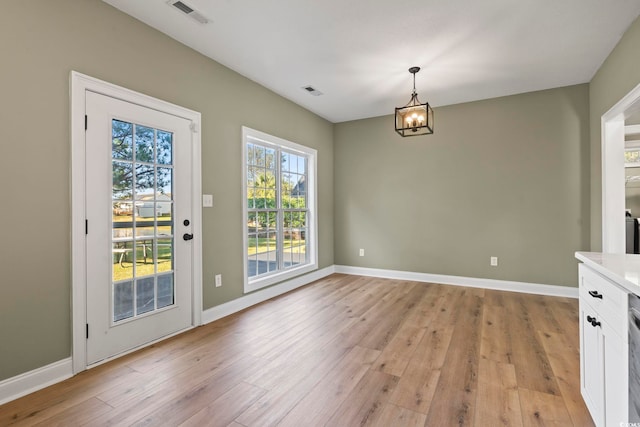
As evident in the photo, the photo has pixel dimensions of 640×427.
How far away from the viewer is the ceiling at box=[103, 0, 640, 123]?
8.13 ft

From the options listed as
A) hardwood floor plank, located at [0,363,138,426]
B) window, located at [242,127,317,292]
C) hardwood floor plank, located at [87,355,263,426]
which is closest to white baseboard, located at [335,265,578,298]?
window, located at [242,127,317,292]

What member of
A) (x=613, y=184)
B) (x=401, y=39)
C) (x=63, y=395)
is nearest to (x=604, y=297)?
(x=401, y=39)

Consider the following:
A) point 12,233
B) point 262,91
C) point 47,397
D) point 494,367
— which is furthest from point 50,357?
point 262,91

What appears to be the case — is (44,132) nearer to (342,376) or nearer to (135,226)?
(135,226)

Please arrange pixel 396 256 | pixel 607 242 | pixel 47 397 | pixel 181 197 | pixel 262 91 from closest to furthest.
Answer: pixel 47 397
pixel 181 197
pixel 607 242
pixel 262 91
pixel 396 256

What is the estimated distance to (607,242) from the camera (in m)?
3.36

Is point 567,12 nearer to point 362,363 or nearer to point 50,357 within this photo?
point 362,363

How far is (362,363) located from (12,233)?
2.55 meters

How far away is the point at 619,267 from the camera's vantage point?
1.41 meters

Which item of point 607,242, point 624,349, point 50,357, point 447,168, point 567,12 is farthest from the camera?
point 447,168

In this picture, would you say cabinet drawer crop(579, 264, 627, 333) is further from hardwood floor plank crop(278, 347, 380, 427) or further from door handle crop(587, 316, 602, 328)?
hardwood floor plank crop(278, 347, 380, 427)

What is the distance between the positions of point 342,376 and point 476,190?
11.9 feet

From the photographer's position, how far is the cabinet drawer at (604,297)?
1.26 meters

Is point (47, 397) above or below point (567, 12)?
below
